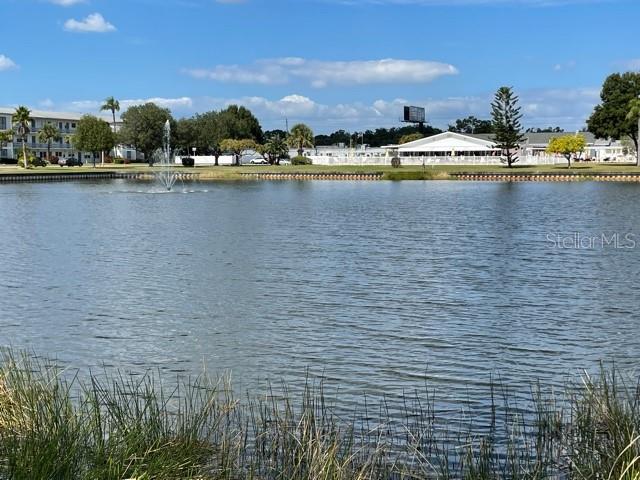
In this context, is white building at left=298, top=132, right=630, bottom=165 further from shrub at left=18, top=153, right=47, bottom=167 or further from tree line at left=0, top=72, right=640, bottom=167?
shrub at left=18, top=153, right=47, bottom=167

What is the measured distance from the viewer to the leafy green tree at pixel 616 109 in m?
132

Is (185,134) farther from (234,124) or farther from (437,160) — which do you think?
(437,160)

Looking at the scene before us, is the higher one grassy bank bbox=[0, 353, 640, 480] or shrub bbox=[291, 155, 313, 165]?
shrub bbox=[291, 155, 313, 165]

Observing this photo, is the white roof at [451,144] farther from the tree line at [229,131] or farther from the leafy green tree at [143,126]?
the leafy green tree at [143,126]

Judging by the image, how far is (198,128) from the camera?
530ft

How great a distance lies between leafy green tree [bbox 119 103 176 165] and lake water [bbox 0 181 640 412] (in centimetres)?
9921

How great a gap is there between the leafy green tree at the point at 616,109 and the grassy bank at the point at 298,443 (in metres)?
128

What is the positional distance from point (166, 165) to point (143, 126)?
7.98 m

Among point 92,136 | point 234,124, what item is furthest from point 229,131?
point 92,136

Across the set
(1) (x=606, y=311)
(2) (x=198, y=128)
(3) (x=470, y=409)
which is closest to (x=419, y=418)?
(3) (x=470, y=409)

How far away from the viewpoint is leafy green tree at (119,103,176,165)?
148m

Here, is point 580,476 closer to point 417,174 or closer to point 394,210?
point 394,210

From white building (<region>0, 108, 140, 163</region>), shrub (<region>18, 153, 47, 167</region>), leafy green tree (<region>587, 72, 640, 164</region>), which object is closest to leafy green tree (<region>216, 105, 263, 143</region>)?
white building (<region>0, 108, 140, 163</region>)

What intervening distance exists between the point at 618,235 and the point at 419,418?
107 feet
